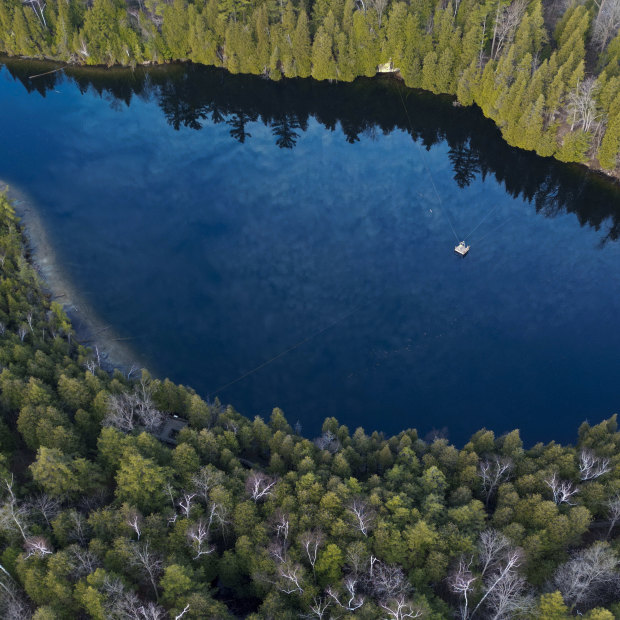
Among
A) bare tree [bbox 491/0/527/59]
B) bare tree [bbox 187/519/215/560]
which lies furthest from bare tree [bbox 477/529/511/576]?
bare tree [bbox 491/0/527/59]

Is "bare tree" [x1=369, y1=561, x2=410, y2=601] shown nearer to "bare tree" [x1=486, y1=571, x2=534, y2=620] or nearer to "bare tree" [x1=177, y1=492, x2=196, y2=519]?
"bare tree" [x1=486, y1=571, x2=534, y2=620]

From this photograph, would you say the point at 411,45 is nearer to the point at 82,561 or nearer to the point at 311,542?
the point at 311,542

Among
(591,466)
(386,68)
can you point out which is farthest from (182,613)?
(386,68)

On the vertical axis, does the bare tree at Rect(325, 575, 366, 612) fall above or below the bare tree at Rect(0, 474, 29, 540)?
below

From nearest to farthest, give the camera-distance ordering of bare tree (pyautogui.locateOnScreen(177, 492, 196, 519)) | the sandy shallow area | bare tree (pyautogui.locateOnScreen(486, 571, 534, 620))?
1. bare tree (pyautogui.locateOnScreen(486, 571, 534, 620))
2. bare tree (pyautogui.locateOnScreen(177, 492, 196, 519))
3. the sandy shallow area

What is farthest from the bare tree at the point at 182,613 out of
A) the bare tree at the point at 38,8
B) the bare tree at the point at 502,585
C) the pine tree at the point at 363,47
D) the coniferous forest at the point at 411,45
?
the bare tree at the point at 38,8

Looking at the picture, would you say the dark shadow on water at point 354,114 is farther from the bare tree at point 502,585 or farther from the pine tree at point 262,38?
the bare tree at point 502,585
